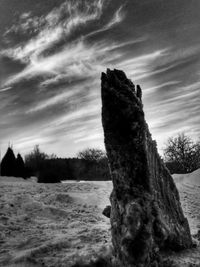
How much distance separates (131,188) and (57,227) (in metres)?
4.55

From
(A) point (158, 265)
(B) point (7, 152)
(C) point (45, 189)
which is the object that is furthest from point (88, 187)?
(B) point (7, 152)

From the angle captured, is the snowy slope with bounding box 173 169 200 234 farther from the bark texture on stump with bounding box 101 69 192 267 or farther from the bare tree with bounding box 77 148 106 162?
the bare tree with bounding box 77 148 106 162

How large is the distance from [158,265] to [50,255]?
8.42 ft

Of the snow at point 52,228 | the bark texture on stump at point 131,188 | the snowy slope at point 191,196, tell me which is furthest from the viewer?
the snowy slope at point 191,196

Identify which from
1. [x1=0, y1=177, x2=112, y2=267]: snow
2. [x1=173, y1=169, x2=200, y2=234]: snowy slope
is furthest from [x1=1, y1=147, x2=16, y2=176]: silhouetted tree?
[x1=173, y1=169, x2=200, y2=234]: snowy slope

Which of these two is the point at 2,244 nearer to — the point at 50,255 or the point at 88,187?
the point at 50,255

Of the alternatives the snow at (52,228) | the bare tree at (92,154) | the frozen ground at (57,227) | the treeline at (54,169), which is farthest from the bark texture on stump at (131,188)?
the bare tree at (92,154)

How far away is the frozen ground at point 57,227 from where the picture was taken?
18.9 ft

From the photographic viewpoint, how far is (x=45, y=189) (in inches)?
568

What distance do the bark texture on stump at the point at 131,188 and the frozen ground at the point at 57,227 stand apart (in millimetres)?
803

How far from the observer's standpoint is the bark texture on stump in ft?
14.3

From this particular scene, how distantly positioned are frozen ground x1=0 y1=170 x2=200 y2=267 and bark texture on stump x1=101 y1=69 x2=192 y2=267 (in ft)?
2.63

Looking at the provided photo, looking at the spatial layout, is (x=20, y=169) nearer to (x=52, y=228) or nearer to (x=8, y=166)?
(x=8, y=166)

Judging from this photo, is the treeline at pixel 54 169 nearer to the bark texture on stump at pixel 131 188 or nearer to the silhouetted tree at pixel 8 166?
the silhouetted tree at pixel 8 166
